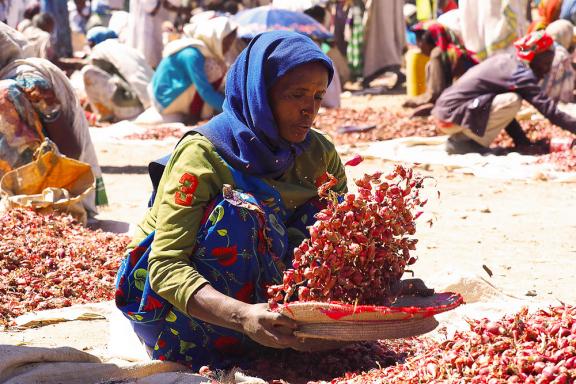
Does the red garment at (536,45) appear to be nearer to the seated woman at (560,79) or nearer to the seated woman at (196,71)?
the seated woman at (560,79)

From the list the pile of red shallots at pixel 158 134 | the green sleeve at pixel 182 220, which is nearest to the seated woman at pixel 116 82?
the pile of red shallots at pixel 158 134

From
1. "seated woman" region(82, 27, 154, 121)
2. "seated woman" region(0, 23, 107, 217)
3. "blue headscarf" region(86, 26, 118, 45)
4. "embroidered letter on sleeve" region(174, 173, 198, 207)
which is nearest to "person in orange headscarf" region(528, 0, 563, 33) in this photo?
"seated woman" region(82, 27, 154, 121)

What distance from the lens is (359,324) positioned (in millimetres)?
2887

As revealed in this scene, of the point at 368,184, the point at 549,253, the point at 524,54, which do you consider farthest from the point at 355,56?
the point at 368,184

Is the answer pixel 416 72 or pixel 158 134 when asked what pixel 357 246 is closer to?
pixel 158 134

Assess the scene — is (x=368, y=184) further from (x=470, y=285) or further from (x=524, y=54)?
(x=524, y=54)

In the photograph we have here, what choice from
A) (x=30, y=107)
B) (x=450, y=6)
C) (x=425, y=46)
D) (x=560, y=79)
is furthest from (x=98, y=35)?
(x=30, y=107)

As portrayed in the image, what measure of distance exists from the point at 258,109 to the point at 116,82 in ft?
32.2

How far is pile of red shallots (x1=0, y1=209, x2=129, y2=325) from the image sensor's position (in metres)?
4.54

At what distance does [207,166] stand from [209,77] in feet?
28.0

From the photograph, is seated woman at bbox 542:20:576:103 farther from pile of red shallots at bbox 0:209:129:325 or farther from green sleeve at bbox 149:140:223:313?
green sleeve at bbox 149:140:223:313

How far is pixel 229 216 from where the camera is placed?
Result: 317 cm

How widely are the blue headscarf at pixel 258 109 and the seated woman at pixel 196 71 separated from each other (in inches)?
321

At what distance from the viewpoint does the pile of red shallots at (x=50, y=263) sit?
454 cm
